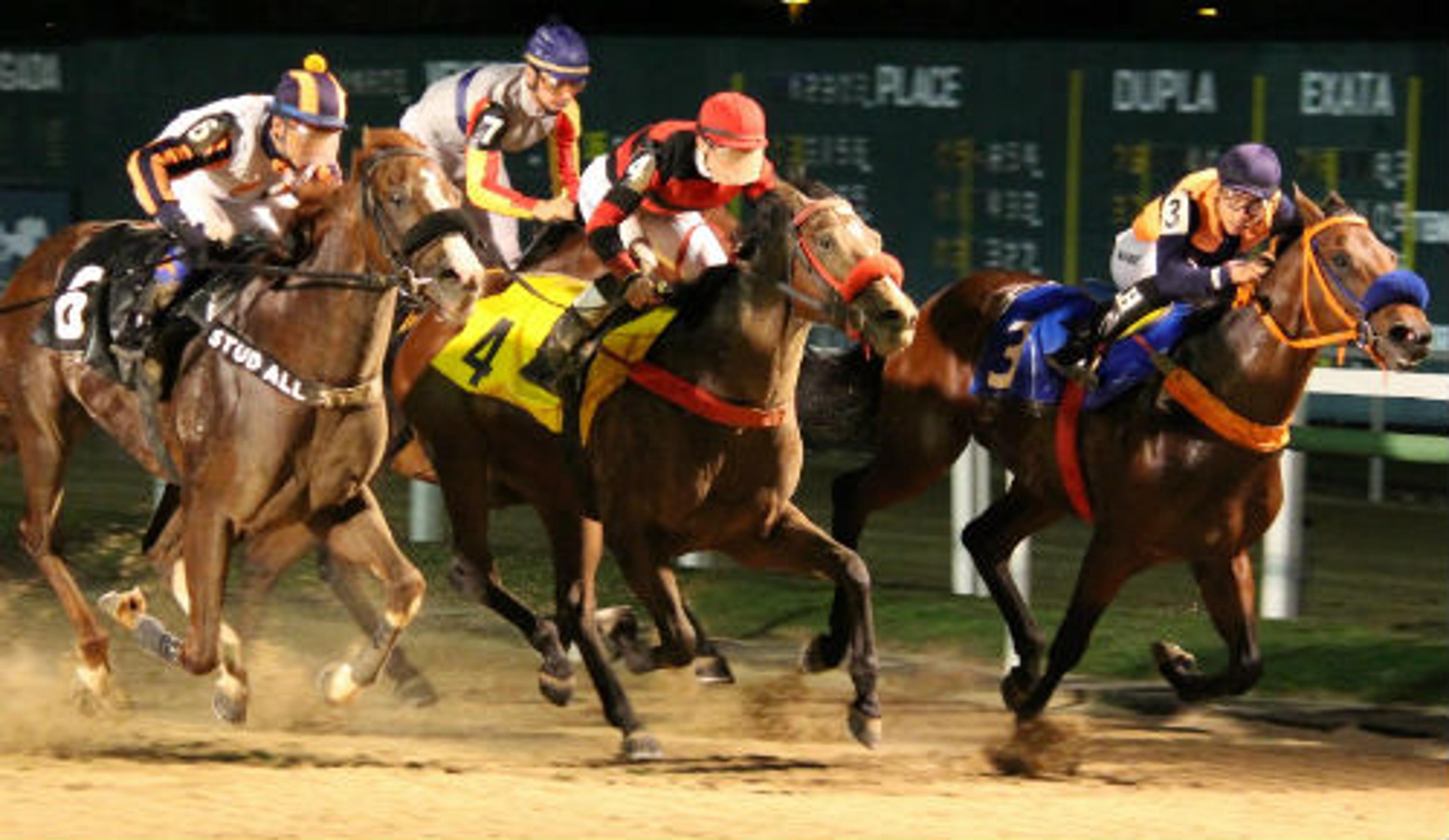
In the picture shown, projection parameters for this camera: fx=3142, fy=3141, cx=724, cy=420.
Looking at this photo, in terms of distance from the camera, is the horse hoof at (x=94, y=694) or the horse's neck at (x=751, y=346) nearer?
the horse's neck at (x=751, y=346)

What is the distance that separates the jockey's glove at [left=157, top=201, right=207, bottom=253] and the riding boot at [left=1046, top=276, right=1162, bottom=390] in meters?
2.35

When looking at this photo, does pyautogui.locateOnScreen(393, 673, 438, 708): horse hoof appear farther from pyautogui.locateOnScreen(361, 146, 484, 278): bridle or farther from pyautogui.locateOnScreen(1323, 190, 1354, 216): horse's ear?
pyautogui.locateOnScreen(1323, 190, 1354, 216): horse's ear

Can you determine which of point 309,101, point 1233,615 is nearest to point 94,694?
point 309,101

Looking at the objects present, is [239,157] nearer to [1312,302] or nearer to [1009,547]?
[1009,547]

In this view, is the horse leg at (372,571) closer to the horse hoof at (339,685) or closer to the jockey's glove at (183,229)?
the horse hoof at (339,685)

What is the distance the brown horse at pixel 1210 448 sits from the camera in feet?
26.4

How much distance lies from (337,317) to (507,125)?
3.71 feet

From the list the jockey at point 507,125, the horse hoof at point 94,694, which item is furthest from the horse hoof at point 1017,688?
the horse hoof at point 94,694

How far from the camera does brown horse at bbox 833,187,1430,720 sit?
26.4ft

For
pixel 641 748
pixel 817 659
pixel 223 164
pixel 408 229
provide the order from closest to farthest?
pixel 408 229, pixel 641 748, pixel 223 164, pixel 817 659

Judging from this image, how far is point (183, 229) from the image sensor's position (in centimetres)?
818

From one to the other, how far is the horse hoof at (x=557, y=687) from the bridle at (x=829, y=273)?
149 centimetres

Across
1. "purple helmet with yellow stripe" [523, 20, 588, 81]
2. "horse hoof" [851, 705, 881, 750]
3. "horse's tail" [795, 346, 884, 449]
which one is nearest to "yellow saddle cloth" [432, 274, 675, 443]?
"purple helmet with yellow stripe" [523, 20, 588, 81]

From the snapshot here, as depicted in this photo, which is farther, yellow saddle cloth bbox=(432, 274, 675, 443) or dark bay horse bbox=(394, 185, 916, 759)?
yellow saddle cloth bbox=(432, 274, 675, 443)
